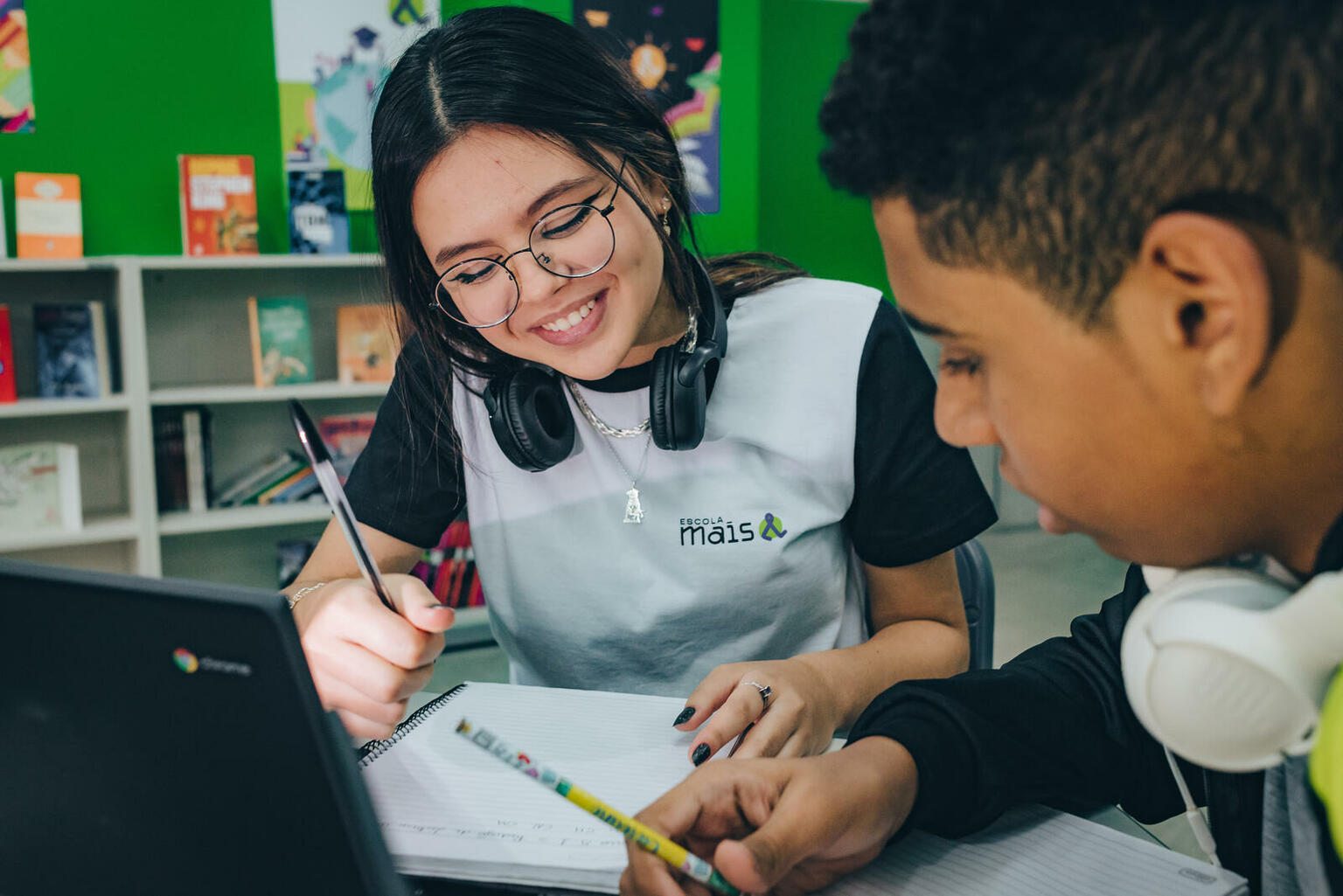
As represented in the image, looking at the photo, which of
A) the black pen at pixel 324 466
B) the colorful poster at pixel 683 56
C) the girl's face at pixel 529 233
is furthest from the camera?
the colorful poster at pixel 683 56

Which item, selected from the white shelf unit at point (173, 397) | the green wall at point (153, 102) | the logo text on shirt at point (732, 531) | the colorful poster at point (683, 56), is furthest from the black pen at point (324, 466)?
the colorful poster at point (683, 56)

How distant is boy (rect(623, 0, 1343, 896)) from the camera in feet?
1.38

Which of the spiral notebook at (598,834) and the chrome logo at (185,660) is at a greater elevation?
the chrome logo at (185,660)

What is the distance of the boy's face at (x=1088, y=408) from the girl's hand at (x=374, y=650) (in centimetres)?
48

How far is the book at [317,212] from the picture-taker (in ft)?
10.6

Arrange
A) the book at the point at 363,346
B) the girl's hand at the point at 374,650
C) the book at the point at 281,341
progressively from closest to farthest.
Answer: the girl's hand at the point at 374,650, the book at the point at 281,341, the book at the point at 363,346

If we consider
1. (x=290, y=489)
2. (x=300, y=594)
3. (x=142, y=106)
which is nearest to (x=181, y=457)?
(x=290, y=489)

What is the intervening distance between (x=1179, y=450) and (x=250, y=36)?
3625mm

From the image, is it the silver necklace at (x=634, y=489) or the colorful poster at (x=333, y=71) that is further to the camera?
the colorful poster at (x=333, y=71)

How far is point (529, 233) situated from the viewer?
1029 millimetres

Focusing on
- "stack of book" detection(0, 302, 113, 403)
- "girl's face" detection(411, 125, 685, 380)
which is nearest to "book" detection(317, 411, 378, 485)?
"stack of book" detection(0, 302, 113, 403)

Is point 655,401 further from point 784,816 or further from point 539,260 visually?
point 784,816

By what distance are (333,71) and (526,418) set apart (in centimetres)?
282

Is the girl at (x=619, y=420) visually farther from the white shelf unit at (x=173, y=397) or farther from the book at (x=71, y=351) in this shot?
the book at (x=71, y=351)
